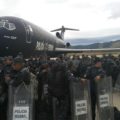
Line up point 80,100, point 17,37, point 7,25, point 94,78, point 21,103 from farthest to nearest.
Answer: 1. point 17,37
2. point 7,25
3. point 94,78
4. point 80,100
5. point 21,103

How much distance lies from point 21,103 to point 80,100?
1391 mm

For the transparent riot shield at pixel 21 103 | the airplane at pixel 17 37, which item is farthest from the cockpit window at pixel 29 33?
the transparent riot shield at pixel 21 103

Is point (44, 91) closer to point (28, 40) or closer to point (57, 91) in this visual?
point (57, 91)

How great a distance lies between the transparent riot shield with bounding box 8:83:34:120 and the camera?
867 cm

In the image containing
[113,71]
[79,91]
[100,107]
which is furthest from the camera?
[113,71]

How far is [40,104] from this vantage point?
1109 cm

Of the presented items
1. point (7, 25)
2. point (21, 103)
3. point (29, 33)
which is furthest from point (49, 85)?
point (29, 33)

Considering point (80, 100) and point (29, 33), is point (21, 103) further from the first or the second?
point (29, 33)

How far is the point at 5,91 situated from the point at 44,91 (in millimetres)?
1799

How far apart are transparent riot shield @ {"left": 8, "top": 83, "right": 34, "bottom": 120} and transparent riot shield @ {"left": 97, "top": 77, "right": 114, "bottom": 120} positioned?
6.60ft

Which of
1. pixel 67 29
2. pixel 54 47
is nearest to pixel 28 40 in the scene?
pixel 54 47

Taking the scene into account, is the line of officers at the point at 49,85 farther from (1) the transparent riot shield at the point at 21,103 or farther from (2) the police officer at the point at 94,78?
(1) the transparent riot shield at the point at 21,103

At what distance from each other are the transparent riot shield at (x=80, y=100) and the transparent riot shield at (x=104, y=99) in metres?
0.52

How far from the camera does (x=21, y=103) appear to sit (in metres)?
8.73
